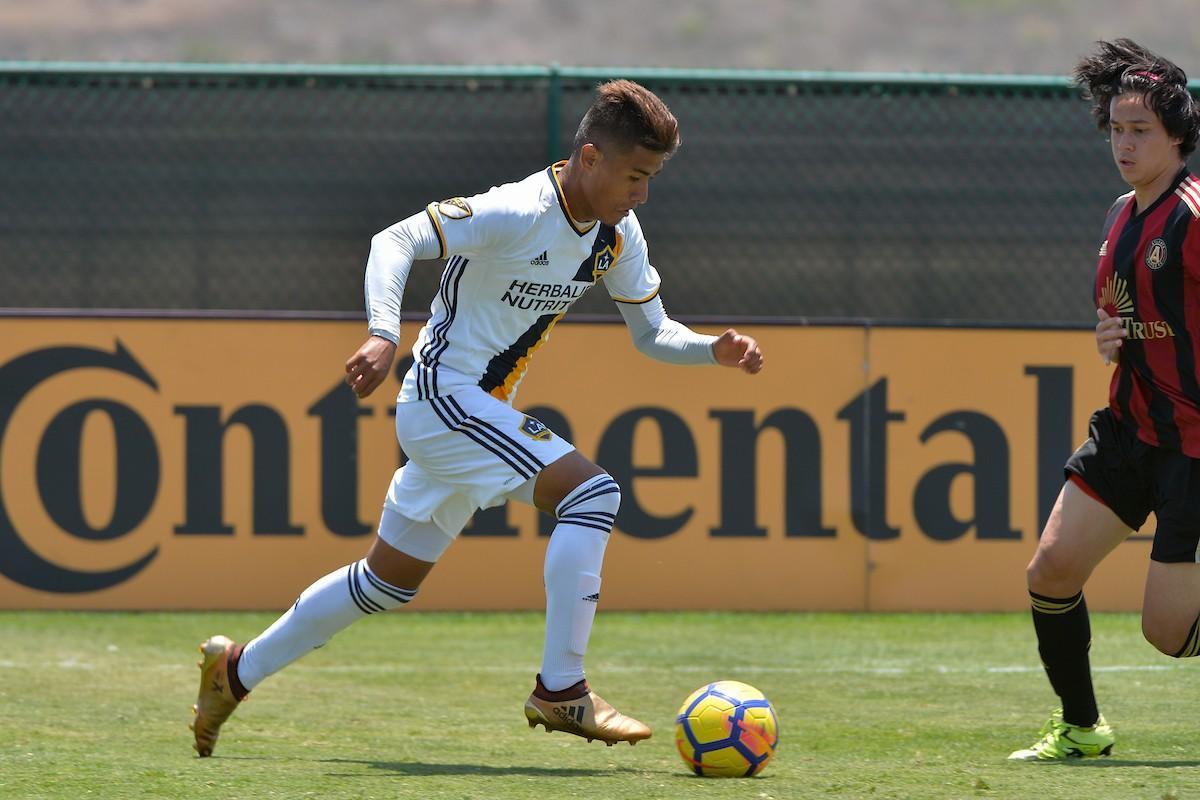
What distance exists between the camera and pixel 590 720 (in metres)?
4.88

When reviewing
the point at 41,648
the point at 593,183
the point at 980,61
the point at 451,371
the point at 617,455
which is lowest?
the point at 41,648

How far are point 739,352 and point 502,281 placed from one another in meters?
0.74

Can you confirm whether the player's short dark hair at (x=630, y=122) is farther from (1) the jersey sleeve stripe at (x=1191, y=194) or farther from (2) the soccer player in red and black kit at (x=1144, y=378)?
(1) the jersey sleeve stripe at (x=1191, y=194)

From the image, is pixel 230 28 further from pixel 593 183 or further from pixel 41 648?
pixel 593 183

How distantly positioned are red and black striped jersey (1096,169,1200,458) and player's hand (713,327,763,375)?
1004 mm

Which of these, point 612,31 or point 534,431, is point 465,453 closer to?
point 534,431

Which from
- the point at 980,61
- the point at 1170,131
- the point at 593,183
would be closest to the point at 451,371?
the point at 593,183

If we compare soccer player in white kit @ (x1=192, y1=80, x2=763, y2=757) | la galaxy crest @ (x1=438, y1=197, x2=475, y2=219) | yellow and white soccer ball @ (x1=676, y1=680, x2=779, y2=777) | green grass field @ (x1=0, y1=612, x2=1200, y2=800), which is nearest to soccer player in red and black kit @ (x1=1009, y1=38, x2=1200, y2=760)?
green grass field @ (x1=0, y1=612, x2=1200, y2=800)

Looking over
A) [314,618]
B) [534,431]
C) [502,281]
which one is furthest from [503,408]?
[314,618]

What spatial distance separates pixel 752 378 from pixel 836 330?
0.49 metres

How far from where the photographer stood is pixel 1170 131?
197 inches

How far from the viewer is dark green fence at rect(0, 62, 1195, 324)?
9102 millimetres

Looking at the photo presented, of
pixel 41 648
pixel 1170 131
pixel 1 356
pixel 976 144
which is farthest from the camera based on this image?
pixel 976 144

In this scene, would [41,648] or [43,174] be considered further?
[43,174]
